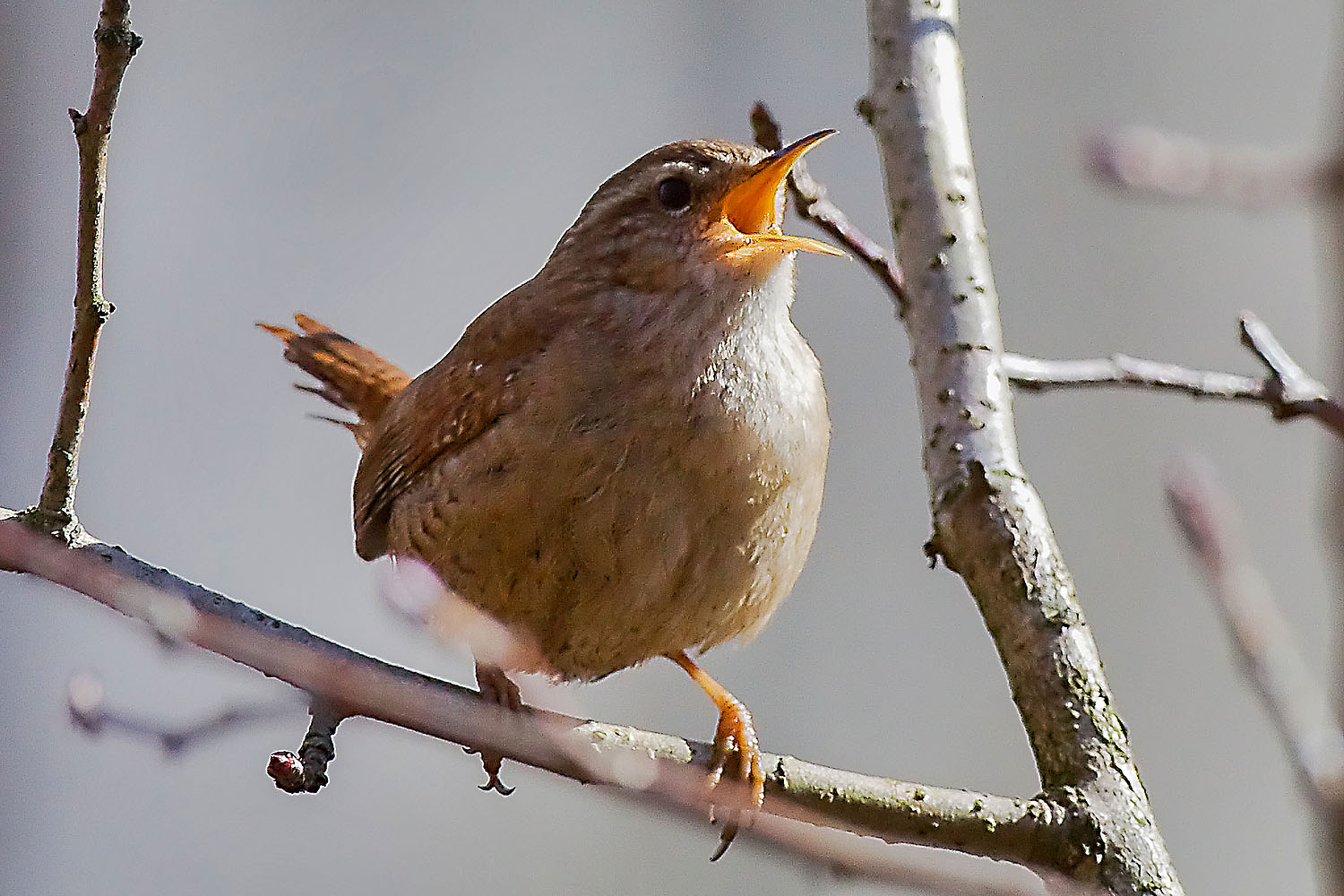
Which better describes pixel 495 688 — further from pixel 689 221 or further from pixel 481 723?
pixel 689 221

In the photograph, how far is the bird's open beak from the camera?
7.31 feet

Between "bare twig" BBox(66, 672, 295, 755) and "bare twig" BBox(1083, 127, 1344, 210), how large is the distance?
3.35 ft

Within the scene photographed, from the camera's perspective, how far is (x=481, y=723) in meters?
1.55

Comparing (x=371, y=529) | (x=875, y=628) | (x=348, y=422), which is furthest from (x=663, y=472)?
(x=875, y=628)

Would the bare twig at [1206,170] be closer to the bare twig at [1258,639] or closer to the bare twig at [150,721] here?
the bare twig at [1258,639]

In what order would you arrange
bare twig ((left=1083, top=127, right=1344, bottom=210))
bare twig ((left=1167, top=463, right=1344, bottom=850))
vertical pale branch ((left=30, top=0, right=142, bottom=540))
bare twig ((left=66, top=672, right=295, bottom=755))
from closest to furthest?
bare twig ((left=1083, top=127, right=1344, bottom=210)), bare twig ((left=1167, top=463, right=1344, bottom=850)), vertical pale branch ((left=30, top=0, right=142, bottom=540)), bare twig ((left=66, top=672, right=295, bottom=755))

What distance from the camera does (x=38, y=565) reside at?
1.27 meters

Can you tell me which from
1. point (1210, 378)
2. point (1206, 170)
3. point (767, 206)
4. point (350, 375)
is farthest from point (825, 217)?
point (350, 375)

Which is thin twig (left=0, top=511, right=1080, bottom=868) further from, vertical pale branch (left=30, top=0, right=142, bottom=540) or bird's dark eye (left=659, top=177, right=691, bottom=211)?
bird's dark eye (left=659, top=177, right=691, bottom=211)

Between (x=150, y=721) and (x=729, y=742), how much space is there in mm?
865

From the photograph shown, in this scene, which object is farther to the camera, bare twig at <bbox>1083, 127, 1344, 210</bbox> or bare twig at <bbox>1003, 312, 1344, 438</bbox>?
bare twig at <bbox>1003, 312, 1344, 438</bbox>

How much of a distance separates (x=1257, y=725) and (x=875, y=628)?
1568mm

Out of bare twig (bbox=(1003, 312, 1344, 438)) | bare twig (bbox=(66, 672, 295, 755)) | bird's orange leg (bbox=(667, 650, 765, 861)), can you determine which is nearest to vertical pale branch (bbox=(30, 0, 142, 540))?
bare twig (bbox=(66, 672, 295, 755))

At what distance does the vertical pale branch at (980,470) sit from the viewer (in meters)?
1.77
